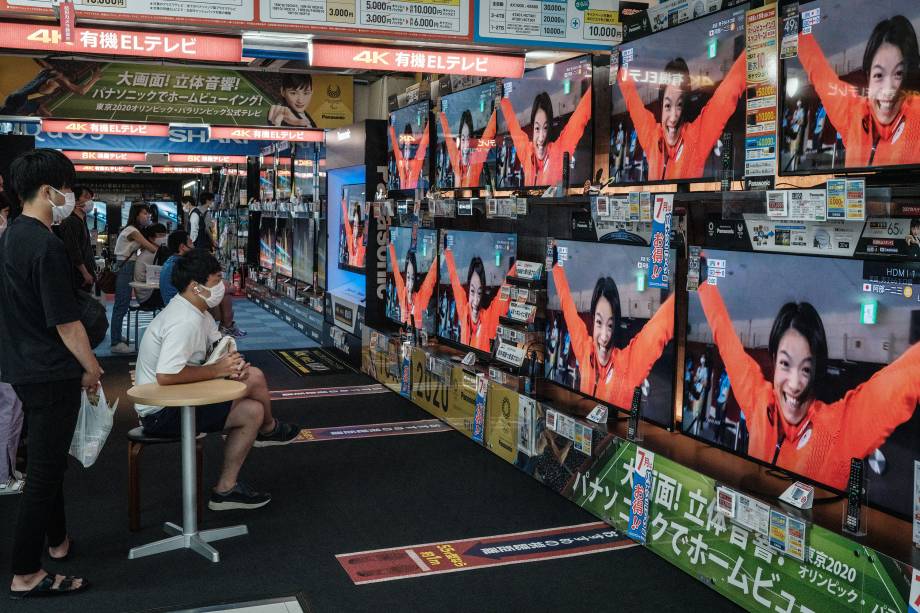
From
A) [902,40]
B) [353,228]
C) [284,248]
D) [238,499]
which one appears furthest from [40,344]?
[284,248]

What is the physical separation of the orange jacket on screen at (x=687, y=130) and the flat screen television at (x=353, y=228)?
453 cm

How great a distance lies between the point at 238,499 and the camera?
15.1 feet

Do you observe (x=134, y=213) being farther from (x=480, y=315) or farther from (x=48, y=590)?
(x=48, y=590)

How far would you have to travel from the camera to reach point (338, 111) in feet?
36.4

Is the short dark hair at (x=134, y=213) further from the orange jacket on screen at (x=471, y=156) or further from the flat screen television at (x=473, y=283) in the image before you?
the flat screen television at (x=473, y=283)

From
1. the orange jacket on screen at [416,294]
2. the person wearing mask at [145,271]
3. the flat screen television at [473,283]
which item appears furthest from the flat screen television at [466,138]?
the person wearing mask at [145,271]

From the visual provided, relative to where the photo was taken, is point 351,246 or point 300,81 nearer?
point 351,246

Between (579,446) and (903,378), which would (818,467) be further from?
(579,446)

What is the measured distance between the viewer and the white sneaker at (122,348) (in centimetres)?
919

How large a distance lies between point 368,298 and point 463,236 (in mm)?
2202

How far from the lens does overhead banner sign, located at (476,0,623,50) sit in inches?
202

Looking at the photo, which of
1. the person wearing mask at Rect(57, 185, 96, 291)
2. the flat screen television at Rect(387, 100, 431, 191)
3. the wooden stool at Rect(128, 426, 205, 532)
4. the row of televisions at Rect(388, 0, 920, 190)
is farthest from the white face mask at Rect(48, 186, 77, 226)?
the flat screen television at Rect(387, 100, 431, 191)

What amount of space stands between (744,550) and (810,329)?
912 millimetres

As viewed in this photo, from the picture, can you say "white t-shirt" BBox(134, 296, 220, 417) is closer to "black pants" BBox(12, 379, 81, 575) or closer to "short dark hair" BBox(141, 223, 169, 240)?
"black pants" BBox(12, 379, 81, 575)
